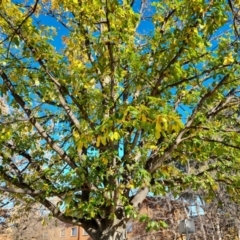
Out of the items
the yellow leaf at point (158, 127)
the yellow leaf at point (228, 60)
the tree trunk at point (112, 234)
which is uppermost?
the yellow leaf at point (228, 60)

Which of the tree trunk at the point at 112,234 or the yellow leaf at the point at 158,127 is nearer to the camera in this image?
the yellow leaf at the point at 158,127

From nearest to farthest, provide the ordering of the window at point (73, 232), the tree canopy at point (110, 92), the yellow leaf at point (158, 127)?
the yellow leaf at point (158, 127) → the tree canopy at point (110, 92) → the window at point (73, 232)

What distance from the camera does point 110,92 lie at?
4254mm

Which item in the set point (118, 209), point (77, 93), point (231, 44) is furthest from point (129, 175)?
point (231, 44)

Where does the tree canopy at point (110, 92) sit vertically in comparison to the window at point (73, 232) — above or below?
below

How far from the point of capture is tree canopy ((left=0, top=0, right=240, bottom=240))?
3.78 metres

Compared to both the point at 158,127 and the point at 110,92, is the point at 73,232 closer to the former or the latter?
the point at 110,92

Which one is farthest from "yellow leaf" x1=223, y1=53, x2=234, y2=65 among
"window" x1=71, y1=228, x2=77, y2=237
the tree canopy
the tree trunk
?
"window" x1=71, y1=228, x2=77, y2=237

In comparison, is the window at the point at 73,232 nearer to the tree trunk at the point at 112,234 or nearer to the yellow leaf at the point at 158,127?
the tree trunk at the point at 112,234

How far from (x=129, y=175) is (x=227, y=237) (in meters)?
13.6

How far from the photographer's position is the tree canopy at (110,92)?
3783 mm

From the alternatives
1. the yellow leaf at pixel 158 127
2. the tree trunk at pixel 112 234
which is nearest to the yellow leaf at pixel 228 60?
the yellow leaf at pixel 158 127

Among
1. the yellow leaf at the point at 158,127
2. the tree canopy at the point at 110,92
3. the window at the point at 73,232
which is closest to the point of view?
the yellow leaf at the point at 158,127

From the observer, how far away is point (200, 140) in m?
4.21
